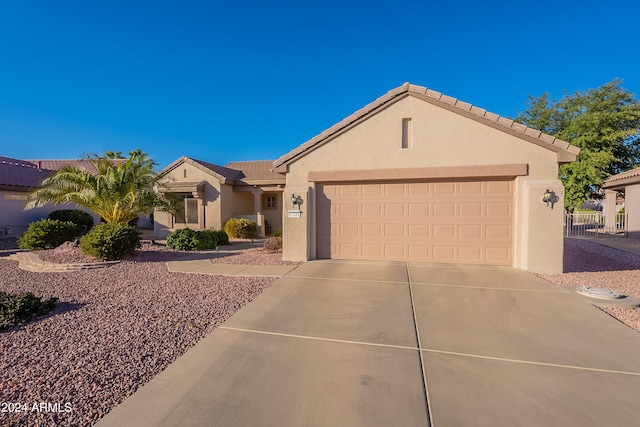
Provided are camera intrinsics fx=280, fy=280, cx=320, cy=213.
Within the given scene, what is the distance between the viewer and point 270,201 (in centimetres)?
1817

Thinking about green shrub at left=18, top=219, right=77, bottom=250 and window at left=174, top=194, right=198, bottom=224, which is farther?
window at left=174, top=194, right=198, bottom=224

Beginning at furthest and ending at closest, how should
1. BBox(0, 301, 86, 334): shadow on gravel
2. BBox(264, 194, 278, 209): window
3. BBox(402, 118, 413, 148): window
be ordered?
BBox(264, 194, 278, 209): window
BBox(402, 118, 413, 148): window
BBox(0, 301, 86, 334): shadow on gravel

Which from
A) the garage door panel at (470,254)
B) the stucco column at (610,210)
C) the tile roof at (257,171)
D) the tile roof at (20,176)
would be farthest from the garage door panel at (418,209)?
the tile roof at (20,176)

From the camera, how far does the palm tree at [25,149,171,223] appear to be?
973 cm

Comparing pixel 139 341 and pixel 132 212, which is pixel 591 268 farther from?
pixel 132 212

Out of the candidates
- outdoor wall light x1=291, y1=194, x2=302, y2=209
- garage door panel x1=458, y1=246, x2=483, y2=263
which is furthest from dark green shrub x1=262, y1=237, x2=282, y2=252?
garage door panel x1=458, y1=246, x2=483, y2=263

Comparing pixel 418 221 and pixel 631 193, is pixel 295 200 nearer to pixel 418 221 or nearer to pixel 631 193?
pixel 418 221

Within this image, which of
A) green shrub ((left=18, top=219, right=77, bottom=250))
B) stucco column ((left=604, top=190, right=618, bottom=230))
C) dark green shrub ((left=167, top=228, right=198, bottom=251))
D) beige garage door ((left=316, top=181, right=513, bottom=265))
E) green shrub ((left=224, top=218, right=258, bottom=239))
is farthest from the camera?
stucco column ((left=604, top=190, right=618, bottom=230))

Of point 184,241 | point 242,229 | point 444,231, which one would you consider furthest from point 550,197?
point 242,229

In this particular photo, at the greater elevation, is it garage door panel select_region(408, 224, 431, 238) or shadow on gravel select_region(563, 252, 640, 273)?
garage door panel select_region(408, 224, 431, 238)

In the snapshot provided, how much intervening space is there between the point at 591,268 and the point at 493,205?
3.24m

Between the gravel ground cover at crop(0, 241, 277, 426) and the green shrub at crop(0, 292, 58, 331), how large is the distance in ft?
0.57

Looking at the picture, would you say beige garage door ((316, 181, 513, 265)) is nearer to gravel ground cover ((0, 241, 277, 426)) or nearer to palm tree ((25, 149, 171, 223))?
gravel ground cover ((0, 241, 277, 426))

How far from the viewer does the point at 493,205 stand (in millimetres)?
7754
